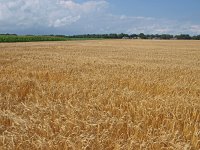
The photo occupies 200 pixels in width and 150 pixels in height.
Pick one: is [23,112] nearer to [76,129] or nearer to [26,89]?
[76,129]

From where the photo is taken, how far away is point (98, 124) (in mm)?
4820

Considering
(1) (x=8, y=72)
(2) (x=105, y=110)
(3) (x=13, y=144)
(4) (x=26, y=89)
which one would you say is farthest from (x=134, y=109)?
(1) (x=8, y=72)

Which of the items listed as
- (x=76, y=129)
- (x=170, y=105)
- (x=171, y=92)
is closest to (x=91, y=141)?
(x=76, y=129)

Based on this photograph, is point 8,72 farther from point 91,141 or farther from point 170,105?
point 91,141

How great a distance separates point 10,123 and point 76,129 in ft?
3.85

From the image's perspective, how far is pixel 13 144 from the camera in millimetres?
4145

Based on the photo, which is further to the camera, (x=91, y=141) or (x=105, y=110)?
(x=105, y=110)

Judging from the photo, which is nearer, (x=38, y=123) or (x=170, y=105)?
(x=38, y=123)

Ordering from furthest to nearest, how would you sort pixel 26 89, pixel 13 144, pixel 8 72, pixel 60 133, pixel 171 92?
pixel 8 72
pixel 171 92
pixel 26 89
pixel 60 133
pixel 13 144

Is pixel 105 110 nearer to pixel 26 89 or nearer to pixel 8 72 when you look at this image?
pixel 26 89

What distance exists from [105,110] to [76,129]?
144 centimetres

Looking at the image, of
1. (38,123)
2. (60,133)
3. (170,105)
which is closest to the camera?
(60,133)

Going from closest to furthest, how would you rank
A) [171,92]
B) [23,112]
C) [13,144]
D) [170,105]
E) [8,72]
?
[13,144] < [23,112] < [170,105] < [171,92] < [8,72]

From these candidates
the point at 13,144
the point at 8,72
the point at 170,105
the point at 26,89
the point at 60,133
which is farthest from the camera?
the point at 8,72
